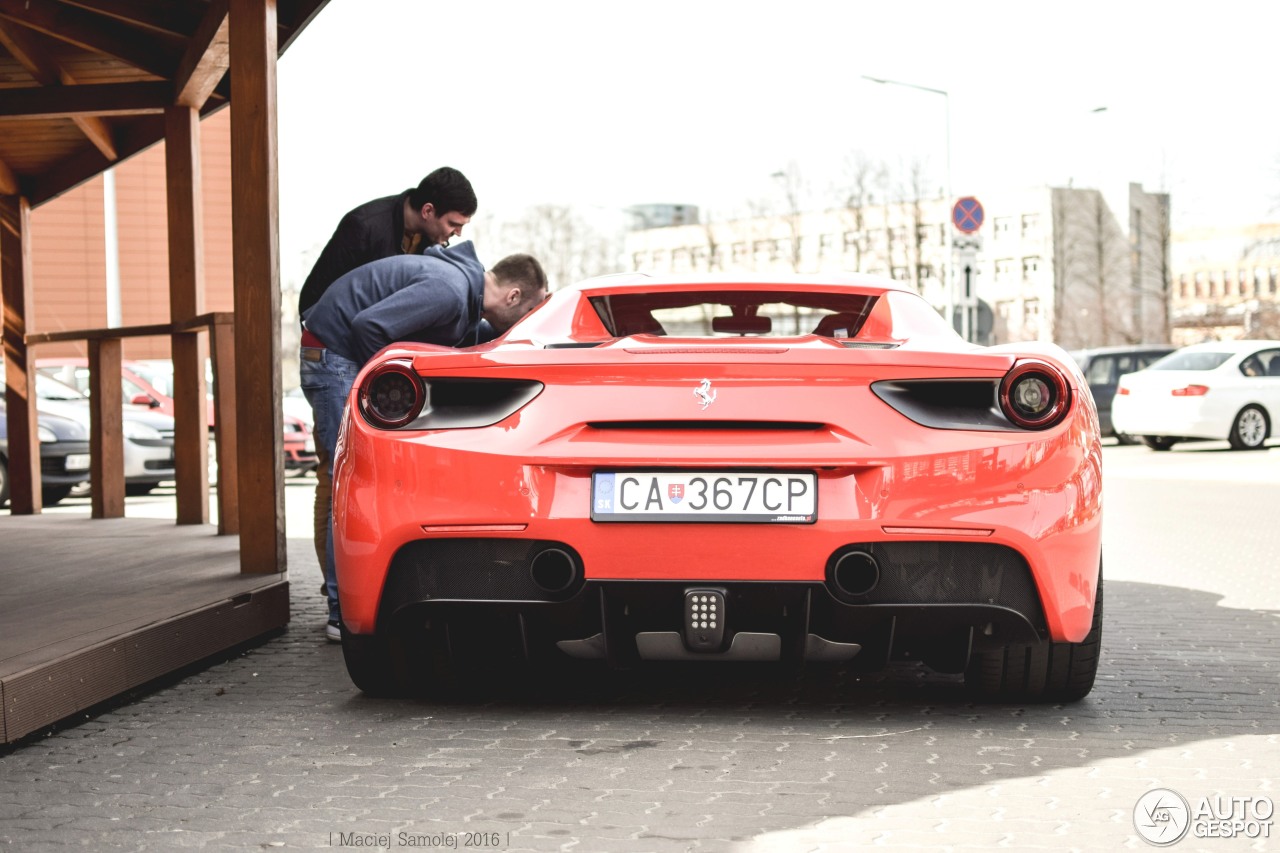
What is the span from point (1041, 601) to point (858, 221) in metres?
84.6

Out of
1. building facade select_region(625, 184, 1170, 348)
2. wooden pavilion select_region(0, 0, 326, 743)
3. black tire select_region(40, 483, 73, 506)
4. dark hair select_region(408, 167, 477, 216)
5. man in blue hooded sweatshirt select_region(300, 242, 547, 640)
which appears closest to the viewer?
wooden pavilion select_region(0, 0, 326, 743)

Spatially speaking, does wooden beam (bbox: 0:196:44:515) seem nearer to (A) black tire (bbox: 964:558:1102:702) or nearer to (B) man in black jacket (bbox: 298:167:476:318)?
(B) man in black jacket (bbox: 298:167:476:318)

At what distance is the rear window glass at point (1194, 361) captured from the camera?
22516 mm

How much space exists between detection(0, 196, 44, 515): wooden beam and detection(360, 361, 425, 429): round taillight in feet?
27.8

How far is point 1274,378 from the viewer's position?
2255 centimetres

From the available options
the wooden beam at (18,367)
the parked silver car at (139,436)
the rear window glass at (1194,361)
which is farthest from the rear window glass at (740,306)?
the rear window glass at (1194,361)

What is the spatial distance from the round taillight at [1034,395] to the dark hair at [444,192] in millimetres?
2883

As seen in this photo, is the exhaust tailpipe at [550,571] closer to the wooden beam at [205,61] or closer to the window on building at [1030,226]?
the wooden beam at [205,61]

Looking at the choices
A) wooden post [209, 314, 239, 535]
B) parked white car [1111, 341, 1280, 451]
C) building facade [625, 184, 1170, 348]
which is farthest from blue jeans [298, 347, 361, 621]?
building facade [625, 184, 1170, 348]

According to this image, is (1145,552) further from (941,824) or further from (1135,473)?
(1135,473)

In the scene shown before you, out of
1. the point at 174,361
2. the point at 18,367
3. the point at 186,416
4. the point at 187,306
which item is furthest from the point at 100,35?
the point at 18,367

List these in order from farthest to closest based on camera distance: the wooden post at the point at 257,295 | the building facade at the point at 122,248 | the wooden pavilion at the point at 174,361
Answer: the building facade at the point at 122,248, the wooden post at the point at 257,295, the wooden pavilion at the point at 174,361

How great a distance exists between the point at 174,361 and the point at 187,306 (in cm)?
37

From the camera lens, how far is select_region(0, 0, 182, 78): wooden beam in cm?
934
